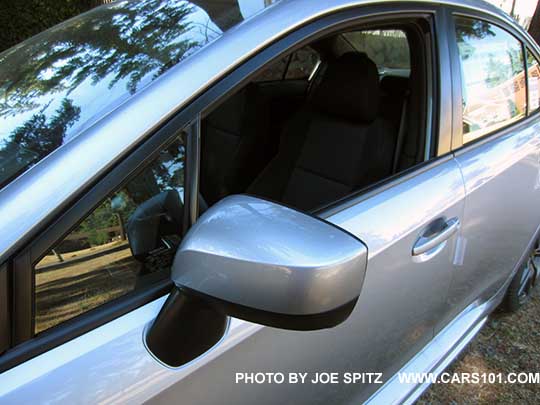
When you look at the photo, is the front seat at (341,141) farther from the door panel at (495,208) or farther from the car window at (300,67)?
the car window at (300,67)

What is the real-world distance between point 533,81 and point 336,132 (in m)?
1.14

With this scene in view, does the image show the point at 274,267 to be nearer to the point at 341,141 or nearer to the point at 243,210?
the point at 243,210

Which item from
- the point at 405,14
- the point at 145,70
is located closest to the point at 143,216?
the point at 145,70

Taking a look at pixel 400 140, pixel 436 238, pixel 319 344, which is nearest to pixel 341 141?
pixel 400 140

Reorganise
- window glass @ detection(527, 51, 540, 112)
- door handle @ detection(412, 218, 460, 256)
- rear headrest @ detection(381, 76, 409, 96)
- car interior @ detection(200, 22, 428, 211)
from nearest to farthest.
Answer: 1. door handle @ detection(412, 218, 460, 256)
2. car interior @ detection(200, 22, 428, 211)
3. rear headrest @ detection(381, 76, 409, 96)
4. window glass @ detection(527, 51, 540, 112)

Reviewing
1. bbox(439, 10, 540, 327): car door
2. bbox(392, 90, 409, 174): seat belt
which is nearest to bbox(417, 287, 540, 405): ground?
bbox(439, 10, 540, 327): car door

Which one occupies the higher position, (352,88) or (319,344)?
(352,88)

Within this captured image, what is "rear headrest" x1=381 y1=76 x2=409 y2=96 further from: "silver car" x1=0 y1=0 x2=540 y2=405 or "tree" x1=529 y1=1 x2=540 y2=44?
"tree" x1=529 y1=1 x2=540 y2=44

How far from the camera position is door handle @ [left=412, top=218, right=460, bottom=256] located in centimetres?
131

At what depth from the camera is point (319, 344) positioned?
1123mm

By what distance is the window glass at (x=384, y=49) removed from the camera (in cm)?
209

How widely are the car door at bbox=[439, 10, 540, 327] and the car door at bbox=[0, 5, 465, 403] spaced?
0.40 feet

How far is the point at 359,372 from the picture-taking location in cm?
132

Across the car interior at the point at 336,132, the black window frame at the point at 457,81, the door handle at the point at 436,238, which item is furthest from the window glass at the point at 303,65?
the door handle at the point at 436,238
